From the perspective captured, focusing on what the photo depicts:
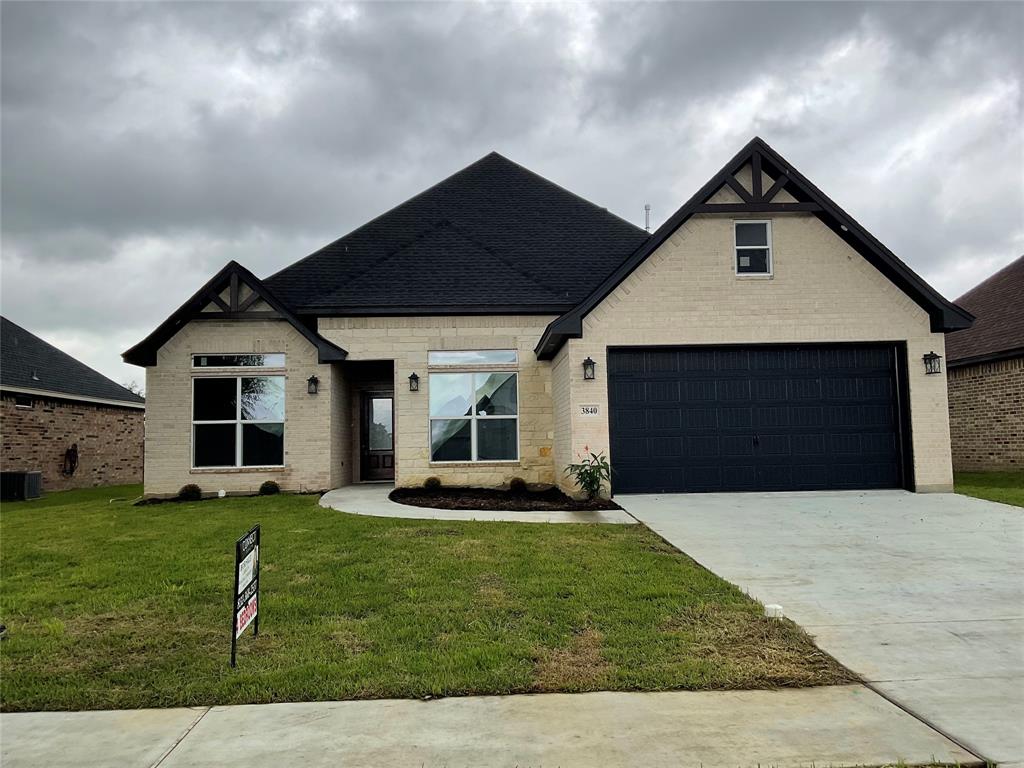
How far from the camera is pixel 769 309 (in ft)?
42.8

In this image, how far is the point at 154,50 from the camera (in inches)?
480

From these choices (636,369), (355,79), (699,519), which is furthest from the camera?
(355,79)

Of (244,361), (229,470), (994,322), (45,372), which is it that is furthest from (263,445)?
(994,322)

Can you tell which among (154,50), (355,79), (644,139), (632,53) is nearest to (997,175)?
(644,139)

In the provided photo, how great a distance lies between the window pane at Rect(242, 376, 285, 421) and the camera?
14906 mm

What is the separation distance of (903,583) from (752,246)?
8686 millimetres

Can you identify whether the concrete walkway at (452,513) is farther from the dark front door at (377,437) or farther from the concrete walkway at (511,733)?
the concrete walkway at (511,733)

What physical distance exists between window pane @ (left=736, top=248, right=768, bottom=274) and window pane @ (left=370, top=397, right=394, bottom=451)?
30.8 ft

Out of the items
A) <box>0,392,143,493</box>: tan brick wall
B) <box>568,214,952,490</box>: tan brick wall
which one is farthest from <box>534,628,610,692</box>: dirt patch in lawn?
<box>0,392,143,493</box>: tan brick wall

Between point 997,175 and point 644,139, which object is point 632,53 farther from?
point 997,175

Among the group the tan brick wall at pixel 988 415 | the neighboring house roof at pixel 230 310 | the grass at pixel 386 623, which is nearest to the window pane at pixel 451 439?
the neighboring house roof at pixel 230 310

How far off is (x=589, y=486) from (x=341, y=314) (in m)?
7.09

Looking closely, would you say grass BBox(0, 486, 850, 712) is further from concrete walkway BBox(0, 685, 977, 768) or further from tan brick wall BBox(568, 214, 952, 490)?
tan brick wall BBox(568, 214, 952, 490)

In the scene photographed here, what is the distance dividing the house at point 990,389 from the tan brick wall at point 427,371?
40.3 feet
